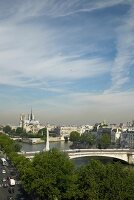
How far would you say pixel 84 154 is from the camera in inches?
1946

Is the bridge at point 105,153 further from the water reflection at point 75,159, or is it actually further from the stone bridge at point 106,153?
the water reflection at point 75,159

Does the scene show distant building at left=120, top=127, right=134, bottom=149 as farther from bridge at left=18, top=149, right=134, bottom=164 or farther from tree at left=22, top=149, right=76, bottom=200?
tree at left=22, top=149, right=76, bottom=200

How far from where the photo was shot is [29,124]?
159m


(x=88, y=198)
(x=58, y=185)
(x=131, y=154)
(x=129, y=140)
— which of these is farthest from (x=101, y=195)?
(x=129, y=140)

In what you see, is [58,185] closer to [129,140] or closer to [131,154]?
[131,154]

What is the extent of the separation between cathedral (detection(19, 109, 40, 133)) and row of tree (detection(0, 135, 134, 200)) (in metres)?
120

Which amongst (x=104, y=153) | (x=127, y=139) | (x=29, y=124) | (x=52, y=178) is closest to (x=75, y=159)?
(x=104, y=153)

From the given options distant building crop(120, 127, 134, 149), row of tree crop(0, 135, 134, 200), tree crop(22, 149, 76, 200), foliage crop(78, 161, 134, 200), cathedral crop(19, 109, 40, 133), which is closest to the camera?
foliage crop(78, 161, 134, 200)

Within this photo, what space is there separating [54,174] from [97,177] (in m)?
3.49

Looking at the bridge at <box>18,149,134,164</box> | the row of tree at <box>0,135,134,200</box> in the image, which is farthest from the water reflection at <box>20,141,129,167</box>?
the row of tree at <box>0,135,134,200</box>

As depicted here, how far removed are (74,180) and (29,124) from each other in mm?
136621

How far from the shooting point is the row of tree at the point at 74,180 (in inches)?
797

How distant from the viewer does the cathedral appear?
14962 centimetres

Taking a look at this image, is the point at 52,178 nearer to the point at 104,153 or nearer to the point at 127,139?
the point at 104,153
